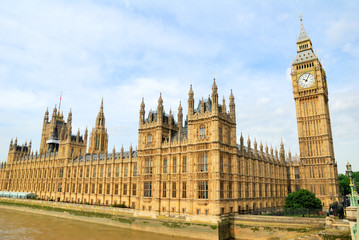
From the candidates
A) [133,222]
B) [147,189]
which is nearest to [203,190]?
[147,189]

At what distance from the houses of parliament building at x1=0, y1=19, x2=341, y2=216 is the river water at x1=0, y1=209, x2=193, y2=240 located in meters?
5.84

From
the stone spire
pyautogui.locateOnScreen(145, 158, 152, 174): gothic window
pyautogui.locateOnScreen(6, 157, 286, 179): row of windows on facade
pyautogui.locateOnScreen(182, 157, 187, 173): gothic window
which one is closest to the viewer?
pyautogui.locateOnScreen(6, 157, 286, 179): row of windows on facade

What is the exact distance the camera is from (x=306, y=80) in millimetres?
85875

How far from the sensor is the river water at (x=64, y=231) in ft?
155

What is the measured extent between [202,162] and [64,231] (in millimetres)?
31416

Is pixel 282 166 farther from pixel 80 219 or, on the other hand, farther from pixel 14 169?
pixel 14 169

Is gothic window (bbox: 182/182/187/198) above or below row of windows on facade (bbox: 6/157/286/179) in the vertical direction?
below

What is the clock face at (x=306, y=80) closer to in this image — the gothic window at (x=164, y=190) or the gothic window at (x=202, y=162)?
the gothic window at (x=202, y=162)

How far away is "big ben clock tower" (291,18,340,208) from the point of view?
76.2 meters

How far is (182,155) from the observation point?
51.2m

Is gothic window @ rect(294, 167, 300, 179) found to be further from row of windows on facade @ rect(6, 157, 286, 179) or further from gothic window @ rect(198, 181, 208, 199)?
gothic window @ rect(198, 181, 208, 199)

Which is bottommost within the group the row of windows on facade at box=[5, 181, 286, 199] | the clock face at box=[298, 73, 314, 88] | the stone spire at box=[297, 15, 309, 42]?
the row of windows on facade at box=[5, 181, 286, 199]

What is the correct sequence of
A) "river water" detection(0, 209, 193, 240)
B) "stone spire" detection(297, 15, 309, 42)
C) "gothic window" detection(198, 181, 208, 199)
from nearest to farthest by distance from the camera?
1. "gothic window" detection(198, 181, 208, 199)
2. "river water" detection(0, 209, 193, 240)
3. "stone spire" detection(297, 15, 309, 42)

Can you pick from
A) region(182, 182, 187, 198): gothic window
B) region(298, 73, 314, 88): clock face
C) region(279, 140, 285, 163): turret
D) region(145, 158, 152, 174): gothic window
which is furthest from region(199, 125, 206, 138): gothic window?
region(298, 73, 314, 88): clock face
